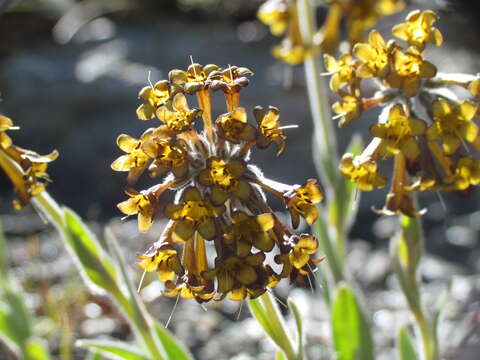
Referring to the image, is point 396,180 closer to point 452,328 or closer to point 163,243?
point 163,243

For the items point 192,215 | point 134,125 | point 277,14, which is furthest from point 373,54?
point 134,125

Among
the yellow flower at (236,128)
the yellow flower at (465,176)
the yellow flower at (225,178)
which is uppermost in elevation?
the yellow flower at (236,128)

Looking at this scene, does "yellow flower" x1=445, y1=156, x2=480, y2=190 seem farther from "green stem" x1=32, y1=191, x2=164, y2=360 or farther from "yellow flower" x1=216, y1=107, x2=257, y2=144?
"green stem" x1=32, y1=191, x2=164, y2=360

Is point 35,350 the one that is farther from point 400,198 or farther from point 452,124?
point 452,124

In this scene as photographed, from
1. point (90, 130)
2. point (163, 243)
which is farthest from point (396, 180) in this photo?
point (90, 130)

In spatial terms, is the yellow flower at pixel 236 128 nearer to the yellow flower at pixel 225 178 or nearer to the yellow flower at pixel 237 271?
the yellow flower at pixel 225 178

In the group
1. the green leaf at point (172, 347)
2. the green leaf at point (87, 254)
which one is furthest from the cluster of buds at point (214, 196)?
the green leaf at point (172, 347)

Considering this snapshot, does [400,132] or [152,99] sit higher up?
[152,99]

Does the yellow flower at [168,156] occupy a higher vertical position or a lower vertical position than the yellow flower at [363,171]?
higher
